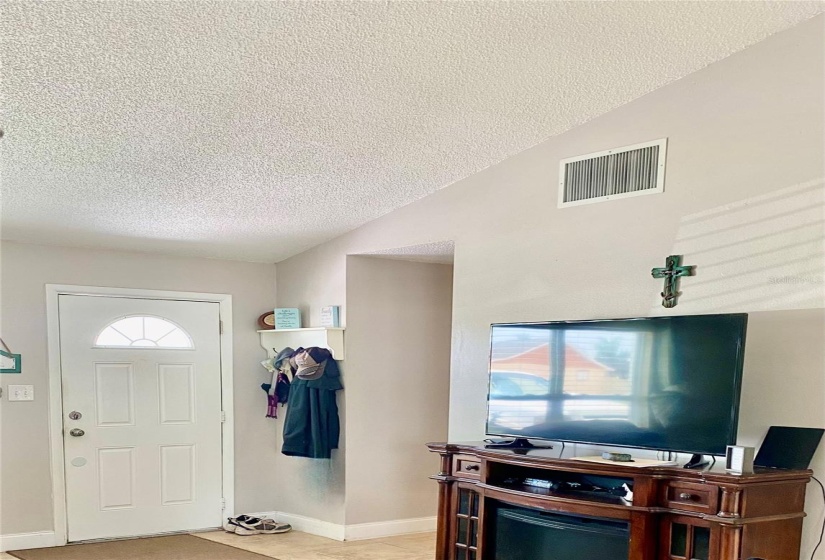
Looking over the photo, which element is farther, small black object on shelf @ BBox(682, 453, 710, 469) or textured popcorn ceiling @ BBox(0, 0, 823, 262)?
small black object on shelf @ BBox(682, 453, 710, 469)

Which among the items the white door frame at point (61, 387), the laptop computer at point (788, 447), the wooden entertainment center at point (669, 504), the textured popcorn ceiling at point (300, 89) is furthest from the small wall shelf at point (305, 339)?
the laptop computer at point (788, 447)

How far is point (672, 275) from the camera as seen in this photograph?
3.17m

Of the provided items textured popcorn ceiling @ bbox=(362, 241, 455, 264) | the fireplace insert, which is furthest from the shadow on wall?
textured popcorn ceiling @ bbox=(362, 241, 455, 264)

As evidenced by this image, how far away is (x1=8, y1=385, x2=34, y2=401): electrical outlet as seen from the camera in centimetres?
468

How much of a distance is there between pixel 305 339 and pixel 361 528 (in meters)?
1.36

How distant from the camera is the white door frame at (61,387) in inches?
188

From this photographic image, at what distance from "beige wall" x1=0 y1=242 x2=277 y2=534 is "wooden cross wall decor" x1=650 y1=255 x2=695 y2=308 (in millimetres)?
3340

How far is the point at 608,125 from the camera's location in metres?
3.50

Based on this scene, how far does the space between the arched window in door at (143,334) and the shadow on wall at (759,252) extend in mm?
3580

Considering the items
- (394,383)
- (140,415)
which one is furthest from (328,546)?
(140,415)

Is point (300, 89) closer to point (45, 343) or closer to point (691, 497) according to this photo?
point (691, 497)

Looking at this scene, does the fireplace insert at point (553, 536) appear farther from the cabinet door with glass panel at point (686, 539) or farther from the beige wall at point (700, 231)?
the beige wall at point (700, 231)

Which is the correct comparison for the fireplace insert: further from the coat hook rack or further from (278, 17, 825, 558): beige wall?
the coat hook rack

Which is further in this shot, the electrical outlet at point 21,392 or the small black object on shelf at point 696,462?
the electrical outlet at point 21,392
